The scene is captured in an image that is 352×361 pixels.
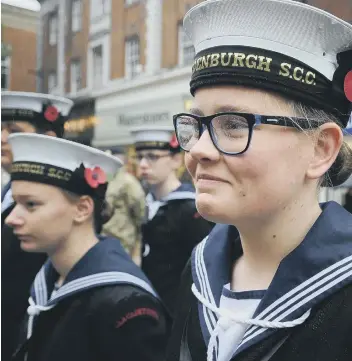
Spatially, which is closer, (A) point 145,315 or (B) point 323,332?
(B) point 323,332

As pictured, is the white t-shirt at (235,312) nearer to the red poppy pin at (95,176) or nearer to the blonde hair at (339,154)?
the blonde hair at (339,154)

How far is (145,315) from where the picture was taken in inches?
83.6

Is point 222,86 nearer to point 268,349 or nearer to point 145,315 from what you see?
point 268,349

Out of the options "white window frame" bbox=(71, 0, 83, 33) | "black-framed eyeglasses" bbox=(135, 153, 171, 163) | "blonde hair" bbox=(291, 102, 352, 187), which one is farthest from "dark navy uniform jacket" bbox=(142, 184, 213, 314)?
"blonde hair" bbox=(291, 102, 352, 187)

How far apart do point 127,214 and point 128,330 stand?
7.27 ft

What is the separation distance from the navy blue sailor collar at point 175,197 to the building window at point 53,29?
159 centimetres

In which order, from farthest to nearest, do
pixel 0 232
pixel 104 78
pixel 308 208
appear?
1. pixel 104 78
2. pixel 0 232
3. pixel 308 208

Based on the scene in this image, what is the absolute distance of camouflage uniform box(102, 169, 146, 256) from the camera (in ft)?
13.8

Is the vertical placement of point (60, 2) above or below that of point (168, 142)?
above

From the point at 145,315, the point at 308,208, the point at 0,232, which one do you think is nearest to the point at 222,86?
the point at 308,208

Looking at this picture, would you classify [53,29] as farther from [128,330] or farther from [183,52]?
[128,330]

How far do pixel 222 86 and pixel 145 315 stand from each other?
1156 mm

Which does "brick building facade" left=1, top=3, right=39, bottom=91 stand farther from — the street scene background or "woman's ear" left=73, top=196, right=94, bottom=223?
"woman's ear" left=73, top=196, right=94, bottom=223

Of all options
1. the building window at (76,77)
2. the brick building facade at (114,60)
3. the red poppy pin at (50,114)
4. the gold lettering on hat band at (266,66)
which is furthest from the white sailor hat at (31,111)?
the gold lettering on hat band at (266,66)
